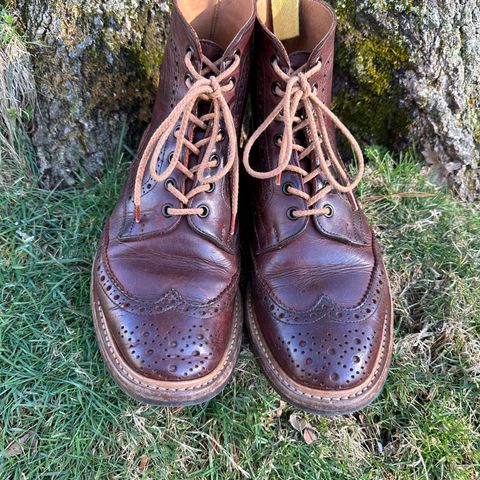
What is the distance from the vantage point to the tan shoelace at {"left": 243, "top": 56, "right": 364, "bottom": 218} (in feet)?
5.54

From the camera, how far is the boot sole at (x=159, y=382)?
1547 mm

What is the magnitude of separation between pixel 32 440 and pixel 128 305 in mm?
587

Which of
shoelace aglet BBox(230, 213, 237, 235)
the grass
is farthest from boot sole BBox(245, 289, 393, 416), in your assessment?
shoelace aglet BBox(230, 213, 237, 235)

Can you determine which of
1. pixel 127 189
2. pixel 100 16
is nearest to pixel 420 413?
pixel 127 189

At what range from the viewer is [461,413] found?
1907 millimetres

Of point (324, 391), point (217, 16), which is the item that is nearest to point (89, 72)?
point (217, 16)

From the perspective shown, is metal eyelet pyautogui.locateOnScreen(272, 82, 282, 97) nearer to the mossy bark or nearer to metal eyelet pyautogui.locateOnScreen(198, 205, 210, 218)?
metal eyelet pyautogui.locateOnScreen(198, 205, 210, 218)

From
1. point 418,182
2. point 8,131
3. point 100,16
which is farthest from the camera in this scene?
point 418,182

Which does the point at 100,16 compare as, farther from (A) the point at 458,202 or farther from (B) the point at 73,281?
(A) the point at 458,202

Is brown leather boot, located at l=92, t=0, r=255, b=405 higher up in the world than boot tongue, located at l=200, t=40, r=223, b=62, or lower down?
lower down

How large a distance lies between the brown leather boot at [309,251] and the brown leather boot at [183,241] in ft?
0.34

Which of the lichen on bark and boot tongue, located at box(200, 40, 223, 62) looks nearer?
boot tongue, located at box(200, 40, 223, 62)

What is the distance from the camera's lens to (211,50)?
67.0 inches

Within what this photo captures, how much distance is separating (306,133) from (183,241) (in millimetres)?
550
